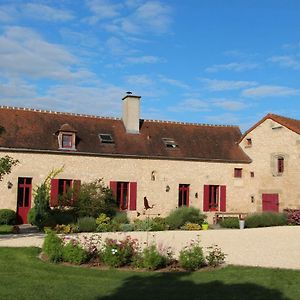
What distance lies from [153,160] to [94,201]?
4.85m

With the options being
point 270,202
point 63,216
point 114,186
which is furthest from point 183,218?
point 270,202

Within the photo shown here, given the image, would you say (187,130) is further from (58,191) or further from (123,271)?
(123,271)

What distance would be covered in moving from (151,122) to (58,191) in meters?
7.33

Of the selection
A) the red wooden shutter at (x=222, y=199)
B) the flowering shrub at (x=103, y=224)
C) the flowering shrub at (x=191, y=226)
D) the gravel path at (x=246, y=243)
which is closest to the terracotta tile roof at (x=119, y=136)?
the red wooden shutter at (x=222, y=199)

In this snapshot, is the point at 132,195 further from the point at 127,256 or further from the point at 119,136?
the point at 127,256

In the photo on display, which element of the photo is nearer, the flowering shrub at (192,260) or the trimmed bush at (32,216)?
the flowering shrub at (192,260)

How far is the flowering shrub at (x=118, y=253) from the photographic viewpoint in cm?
997

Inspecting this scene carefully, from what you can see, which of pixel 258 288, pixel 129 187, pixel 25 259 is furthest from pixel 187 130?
pixel 258 288

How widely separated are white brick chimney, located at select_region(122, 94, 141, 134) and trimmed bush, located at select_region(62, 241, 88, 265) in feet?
49.0

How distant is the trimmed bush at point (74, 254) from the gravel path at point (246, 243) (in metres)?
2.12

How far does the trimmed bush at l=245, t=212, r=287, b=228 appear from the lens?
21359 mm

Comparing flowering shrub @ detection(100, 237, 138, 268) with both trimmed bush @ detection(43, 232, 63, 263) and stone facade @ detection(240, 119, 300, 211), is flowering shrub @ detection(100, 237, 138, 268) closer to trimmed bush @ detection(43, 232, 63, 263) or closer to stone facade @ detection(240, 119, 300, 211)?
trimmed bush @ detection(43, 232, 63, 263)

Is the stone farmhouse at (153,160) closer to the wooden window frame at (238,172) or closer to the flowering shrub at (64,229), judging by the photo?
the wooden window frame at (238,172)

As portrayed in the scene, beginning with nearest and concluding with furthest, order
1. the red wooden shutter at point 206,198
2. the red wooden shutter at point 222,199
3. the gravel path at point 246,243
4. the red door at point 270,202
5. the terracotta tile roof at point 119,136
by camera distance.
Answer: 1. the gravel path at point 246,243
2. the terracotta tile roof at point 119,136
3. the red door at point 270,202
4. the red wooden shutter at point 206,198
5. the red wooden shutter at point 222,199
